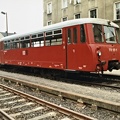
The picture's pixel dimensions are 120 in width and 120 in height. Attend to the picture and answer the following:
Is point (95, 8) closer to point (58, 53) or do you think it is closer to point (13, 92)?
point (58, 53)

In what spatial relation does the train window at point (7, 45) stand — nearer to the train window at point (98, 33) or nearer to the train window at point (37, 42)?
the train window at point (37, 42)

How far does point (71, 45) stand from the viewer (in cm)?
1252

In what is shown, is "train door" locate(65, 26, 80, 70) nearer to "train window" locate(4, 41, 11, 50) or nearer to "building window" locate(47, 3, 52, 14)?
"train window" locate(4, 41, 11, 50)

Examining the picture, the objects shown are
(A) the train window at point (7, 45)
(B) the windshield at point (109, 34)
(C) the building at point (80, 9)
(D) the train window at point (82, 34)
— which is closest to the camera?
(D) the train window at point (82, 34)

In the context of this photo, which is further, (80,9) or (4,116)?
(80,9)

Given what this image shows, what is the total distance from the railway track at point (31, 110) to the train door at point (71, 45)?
376cm

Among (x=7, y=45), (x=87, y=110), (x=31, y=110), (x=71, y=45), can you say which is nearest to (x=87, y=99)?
(x=87, y=110)

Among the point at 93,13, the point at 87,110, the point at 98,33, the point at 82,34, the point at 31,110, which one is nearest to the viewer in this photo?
the point at 87,110

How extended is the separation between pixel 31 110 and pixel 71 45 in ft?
18.5

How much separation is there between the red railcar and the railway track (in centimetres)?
376

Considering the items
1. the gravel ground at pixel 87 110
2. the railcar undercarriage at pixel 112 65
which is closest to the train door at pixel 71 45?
the railcar undercarriage at pixel 112 65

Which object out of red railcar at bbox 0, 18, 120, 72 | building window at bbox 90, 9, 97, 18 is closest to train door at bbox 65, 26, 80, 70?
red railcar at bbox 0, 18, 120, 72

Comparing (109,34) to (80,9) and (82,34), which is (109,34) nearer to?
(82,34)

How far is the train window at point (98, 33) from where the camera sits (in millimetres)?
12152
